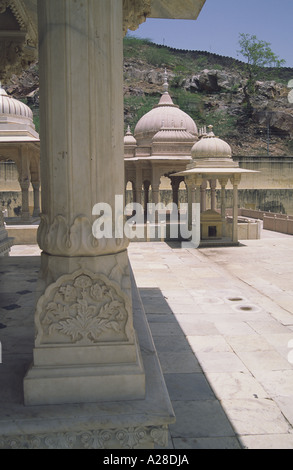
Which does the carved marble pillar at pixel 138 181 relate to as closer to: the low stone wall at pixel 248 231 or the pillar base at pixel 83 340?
the low stone wall at pixel 248 231

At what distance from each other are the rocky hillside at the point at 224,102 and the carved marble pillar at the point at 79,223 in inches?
1401

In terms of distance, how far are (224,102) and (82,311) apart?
42.9m

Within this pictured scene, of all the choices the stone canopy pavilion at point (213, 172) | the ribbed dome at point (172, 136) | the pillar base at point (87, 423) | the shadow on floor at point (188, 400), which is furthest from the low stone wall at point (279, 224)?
the pillar base at point (87, 423)

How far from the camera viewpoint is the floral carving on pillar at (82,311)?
2232 mm

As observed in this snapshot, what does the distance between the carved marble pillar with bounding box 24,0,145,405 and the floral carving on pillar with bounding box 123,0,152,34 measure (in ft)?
3.67

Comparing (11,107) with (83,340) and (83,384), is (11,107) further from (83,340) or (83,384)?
(83,384)

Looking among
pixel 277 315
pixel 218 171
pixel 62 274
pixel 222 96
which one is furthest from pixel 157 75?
pixel 62 274

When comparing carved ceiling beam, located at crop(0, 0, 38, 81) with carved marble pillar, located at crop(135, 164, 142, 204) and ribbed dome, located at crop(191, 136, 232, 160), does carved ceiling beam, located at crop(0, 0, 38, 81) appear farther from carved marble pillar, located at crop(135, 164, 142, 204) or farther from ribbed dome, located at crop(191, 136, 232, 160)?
carved marble pillar, located at crop(135, 164, 142, 204)

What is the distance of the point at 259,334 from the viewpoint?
4.91 metres

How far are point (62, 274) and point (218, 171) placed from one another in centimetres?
1099

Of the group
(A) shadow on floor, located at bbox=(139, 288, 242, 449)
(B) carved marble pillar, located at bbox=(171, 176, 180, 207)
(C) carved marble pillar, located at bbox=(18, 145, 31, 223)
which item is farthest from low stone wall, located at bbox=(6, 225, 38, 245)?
(A) shadow on floor, located at bbox=(139, 288, 242, 449)

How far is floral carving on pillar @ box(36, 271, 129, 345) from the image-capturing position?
2.23 m

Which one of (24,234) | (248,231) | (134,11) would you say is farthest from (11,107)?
(134,11)

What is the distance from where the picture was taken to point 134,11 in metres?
3.38
